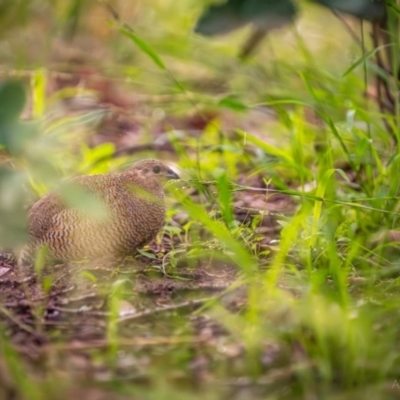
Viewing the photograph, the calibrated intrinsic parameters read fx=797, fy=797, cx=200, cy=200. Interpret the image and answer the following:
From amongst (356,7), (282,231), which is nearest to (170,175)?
(282,231)

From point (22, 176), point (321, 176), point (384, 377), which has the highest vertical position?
point (22, 176)

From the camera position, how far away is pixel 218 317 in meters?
3.12

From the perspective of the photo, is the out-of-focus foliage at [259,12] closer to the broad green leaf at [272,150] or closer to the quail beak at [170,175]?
the quail beak at [170,175]

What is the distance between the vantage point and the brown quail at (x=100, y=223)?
150 inches

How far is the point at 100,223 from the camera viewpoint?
379 centimetres

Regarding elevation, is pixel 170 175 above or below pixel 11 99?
below

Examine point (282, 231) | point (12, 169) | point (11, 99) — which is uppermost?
point (11, 99)

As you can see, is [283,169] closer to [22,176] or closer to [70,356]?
[70,356]

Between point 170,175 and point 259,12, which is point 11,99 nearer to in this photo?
point 259,12

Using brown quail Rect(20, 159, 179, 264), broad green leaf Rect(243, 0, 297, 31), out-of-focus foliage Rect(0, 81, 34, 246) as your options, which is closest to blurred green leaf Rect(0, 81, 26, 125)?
out-of-focus foliage Rect(0, 81, 34, 246)

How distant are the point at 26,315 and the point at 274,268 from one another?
1.02m

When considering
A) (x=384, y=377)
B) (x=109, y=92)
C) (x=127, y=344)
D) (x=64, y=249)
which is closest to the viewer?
(x=384, y=377)

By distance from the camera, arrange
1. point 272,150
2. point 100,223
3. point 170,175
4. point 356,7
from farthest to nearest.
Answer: point 272,150 < point 170,175 < point 100,223 < point 356,7

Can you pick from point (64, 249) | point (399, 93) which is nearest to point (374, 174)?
point (399, 93)
